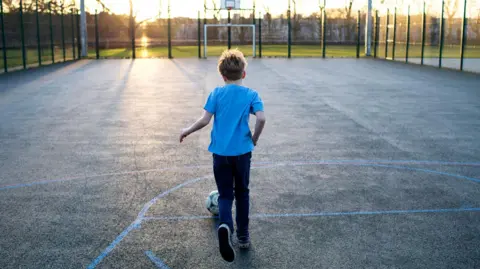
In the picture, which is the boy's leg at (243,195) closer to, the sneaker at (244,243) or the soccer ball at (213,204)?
the sneaker at (244,243)

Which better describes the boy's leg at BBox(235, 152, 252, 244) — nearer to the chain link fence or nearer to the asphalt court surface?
the asphalt court surface

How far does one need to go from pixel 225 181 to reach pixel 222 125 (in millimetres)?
451

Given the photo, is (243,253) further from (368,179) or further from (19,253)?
(368,179)

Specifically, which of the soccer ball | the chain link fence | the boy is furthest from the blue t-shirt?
the chain link fence

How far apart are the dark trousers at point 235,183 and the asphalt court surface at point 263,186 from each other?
0.29 meters

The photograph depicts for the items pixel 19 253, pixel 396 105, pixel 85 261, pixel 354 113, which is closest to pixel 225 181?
pixel 85 261

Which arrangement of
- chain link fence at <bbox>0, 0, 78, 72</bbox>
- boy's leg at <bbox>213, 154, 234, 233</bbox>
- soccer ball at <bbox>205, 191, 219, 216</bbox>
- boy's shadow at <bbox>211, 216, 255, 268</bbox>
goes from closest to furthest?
boy's shadow at <bbox>211, 216, 255, 268</bbox> < boy's leg at <bbox>213, 154, 234, 233</bbox> < soccer ball at <bbox>205, 191, 219, 216</bbox> < chain link fence at <bbox>0, 0, 78, 72</bbox>

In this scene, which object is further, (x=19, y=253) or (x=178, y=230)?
(x=178, y=230)

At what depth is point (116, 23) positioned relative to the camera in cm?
4831

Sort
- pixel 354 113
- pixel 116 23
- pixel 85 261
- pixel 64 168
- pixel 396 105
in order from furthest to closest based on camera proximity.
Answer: pixel 116 23, pixel 396 105, pixel 354 113, pixel 64 168, pixel 85 261

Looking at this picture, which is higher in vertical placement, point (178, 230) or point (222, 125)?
point (222, 125)

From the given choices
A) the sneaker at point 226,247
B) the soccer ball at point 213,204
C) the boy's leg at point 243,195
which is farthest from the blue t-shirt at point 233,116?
the soccer ball at point 213,204

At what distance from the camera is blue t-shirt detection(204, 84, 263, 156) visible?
4.93m

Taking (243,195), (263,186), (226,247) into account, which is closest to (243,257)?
(226,247)
